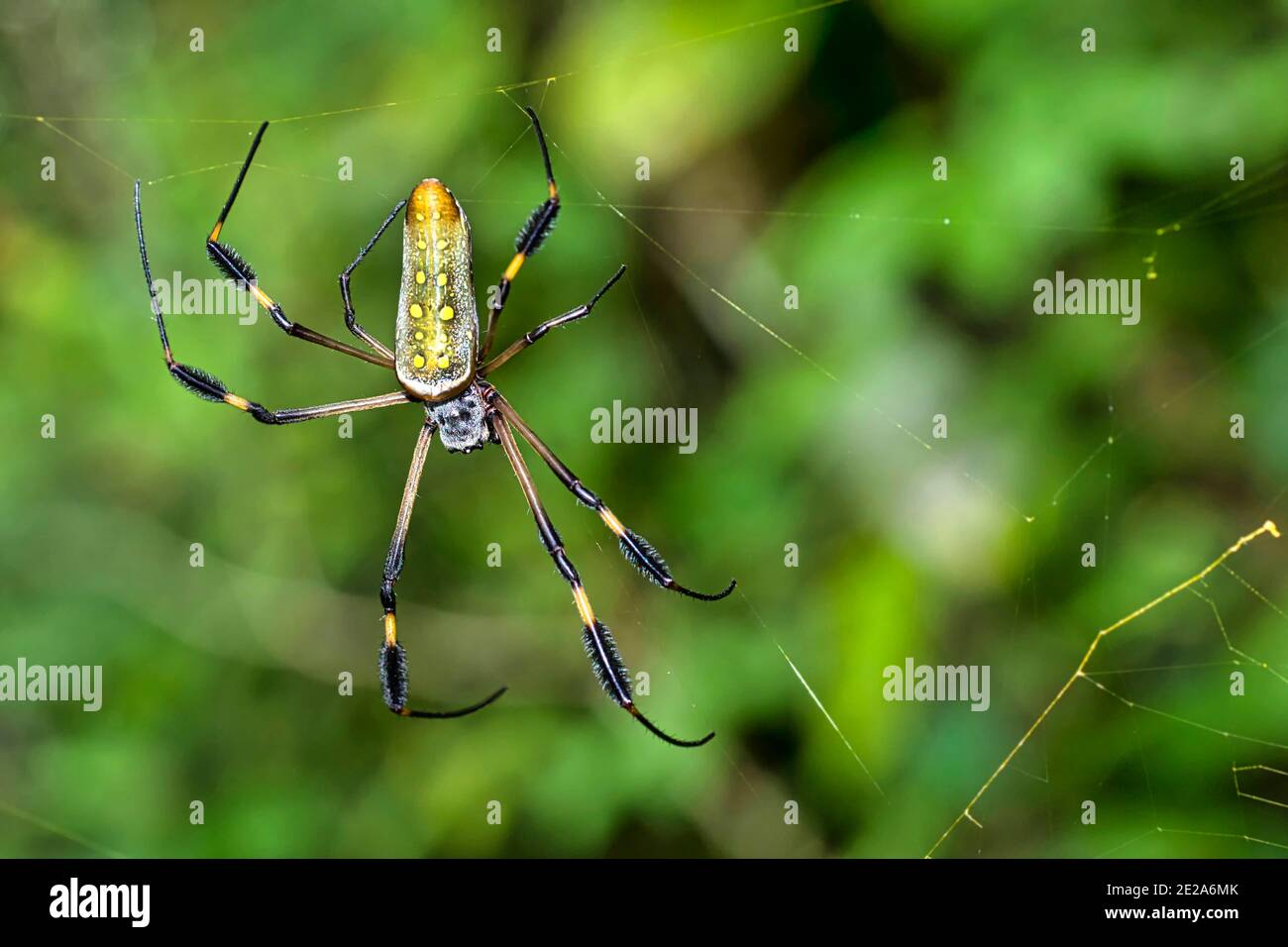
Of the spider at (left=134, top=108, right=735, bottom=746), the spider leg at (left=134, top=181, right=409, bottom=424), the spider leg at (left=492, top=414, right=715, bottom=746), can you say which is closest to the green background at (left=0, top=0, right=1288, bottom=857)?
the spider leg at (left=492, top=414, right=715, bottom=746)

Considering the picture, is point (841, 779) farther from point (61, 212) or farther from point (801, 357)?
point (61, 212)

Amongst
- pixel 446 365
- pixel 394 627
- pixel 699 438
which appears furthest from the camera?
pixel 699 438

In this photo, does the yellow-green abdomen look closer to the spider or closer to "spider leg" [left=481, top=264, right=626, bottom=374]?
the spider

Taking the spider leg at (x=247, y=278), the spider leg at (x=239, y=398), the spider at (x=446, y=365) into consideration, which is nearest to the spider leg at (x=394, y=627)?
the spider at (x=446, y=365)

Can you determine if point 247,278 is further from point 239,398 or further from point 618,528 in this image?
point 618,528

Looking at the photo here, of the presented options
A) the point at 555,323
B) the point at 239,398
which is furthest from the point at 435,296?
the point at 239,398

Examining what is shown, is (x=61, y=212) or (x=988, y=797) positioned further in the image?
(x=61, y=212)

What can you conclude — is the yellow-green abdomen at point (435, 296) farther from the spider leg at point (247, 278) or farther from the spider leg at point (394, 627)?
the spider leg at point (394, 627)

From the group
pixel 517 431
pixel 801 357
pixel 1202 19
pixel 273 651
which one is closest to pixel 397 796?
pixel 273 651
